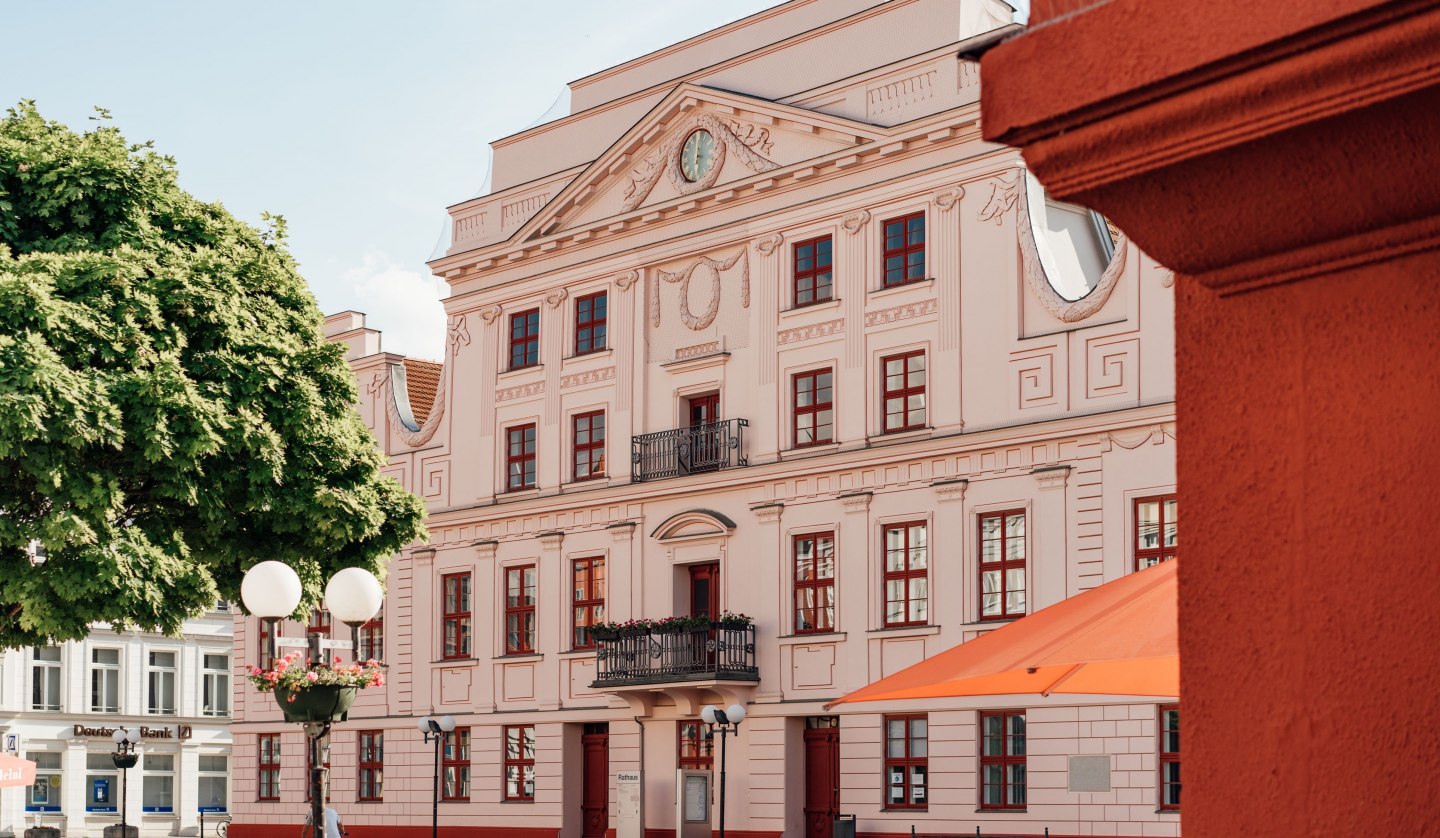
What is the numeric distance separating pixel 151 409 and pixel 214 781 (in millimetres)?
47434

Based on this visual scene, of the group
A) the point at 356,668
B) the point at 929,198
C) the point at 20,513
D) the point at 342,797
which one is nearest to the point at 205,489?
the point at 20,513

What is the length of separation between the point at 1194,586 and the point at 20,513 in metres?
23.1

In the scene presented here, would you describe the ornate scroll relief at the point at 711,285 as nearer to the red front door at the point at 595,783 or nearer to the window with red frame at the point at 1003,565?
the window with red frame at the point at 1003,565

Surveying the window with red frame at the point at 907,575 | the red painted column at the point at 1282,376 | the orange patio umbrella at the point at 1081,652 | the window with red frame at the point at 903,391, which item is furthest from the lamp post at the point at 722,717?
the red painted column at the point at 1282,376

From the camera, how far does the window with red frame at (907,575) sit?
1235 inches

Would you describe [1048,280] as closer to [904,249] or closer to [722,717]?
[904,249]

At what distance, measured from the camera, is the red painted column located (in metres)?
2.10

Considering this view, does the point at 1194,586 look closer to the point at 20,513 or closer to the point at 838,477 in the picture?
the point at 20,513

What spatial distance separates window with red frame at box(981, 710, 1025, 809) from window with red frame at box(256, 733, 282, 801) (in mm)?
19297

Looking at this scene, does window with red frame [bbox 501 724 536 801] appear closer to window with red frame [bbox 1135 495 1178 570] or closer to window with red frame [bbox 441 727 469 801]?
window with red frame [bbox 441 727 469 801]

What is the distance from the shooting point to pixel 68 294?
24594 millimetres

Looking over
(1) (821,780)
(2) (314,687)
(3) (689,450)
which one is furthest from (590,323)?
(2) (314,687)

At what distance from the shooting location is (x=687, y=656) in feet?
110

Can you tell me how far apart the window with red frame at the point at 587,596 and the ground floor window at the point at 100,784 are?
32131 millimetres
